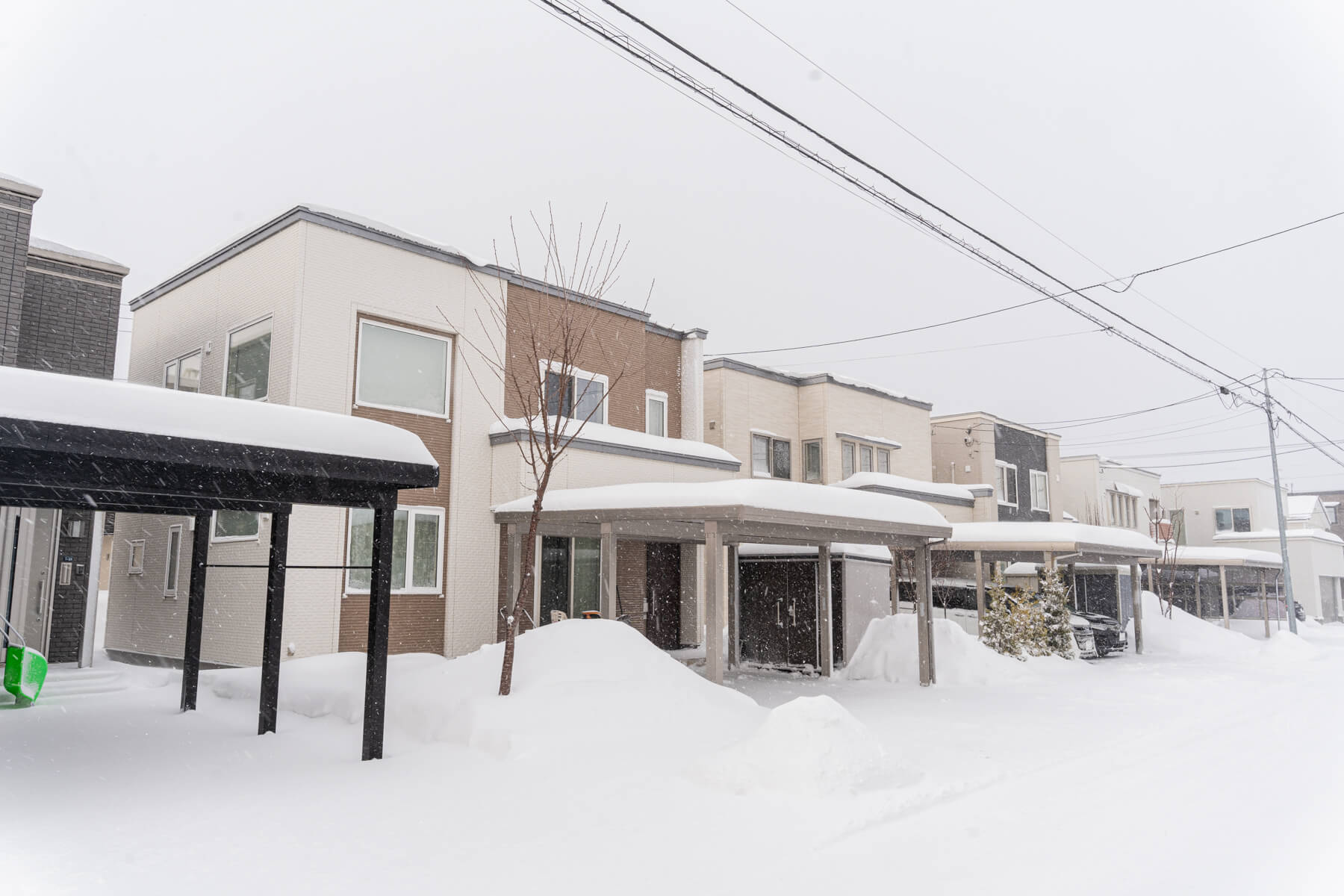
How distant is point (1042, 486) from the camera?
33344 millimetres

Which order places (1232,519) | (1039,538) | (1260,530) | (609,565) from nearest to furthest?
(609,565) → (1039,538) → (1260,530) → (1232,519)

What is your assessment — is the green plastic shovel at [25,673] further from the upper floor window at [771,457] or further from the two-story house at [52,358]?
the upper floor window at [771,457]

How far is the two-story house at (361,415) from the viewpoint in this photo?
13062 mm

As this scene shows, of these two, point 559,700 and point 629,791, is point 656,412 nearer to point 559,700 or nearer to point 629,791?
point 559,700

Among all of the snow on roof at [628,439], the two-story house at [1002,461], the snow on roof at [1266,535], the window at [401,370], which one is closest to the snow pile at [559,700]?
the window at [401,370]

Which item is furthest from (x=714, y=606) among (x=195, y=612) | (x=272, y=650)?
(x=195, y=612)

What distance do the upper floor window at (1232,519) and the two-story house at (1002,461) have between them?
708 inches

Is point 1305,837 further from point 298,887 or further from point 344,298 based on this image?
point 344,298

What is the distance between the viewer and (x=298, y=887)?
501 centimetres

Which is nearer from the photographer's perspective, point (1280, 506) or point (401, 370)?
point (401, 370)

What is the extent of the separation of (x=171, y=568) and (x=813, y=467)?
15.1 meters

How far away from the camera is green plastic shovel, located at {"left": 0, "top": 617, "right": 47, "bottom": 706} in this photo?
35.7ft

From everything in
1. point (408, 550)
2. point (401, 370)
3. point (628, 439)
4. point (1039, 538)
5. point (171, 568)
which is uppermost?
point (401, 370)

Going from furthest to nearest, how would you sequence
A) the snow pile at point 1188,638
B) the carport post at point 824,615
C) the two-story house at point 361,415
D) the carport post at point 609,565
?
the snow pile at point 1188,638 < the carport post at point 824,615 < the two-story house at point 361,415 < the carport post at point 609,565
